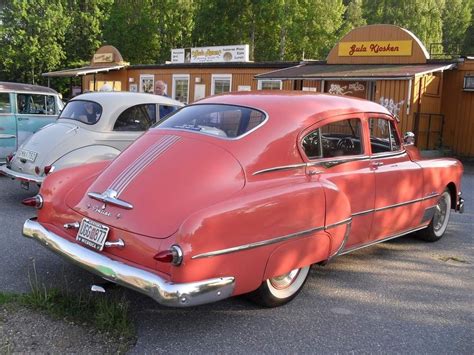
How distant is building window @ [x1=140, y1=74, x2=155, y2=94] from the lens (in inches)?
1009

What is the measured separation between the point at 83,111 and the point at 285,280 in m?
4.98

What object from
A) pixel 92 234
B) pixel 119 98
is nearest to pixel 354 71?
pixel 119 98

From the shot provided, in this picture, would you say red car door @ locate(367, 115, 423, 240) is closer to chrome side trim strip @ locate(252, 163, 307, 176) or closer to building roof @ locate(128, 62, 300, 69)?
chrome side trim strip @ locate(252, 163, 307, 176)

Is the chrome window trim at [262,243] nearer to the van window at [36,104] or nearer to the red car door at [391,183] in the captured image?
the red car door at [391,183]

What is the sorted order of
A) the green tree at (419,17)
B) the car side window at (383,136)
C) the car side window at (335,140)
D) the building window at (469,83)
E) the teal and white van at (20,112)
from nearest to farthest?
the car side window at (335,140), the car side window at (383,136), the teal and white van at (20,112), the building window at (469,83), the green tree at (419,17)

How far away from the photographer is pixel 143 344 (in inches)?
128

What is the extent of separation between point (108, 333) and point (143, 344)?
253mm

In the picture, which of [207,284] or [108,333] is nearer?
[207,284]

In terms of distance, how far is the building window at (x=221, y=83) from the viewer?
21.6 m

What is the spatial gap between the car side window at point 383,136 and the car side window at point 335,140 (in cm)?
25

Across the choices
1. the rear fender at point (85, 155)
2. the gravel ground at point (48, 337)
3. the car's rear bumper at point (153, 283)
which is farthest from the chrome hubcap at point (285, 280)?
the rear fender at point (85, 155)

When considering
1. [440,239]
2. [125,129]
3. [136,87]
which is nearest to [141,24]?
[136,87]

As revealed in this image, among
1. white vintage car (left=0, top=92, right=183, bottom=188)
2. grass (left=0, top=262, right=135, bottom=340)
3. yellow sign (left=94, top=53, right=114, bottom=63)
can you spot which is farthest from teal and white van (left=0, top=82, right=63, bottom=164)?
yellow sign (left=94, top=53, right=114, bottom=63)

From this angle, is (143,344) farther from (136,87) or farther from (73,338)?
(136,87)
